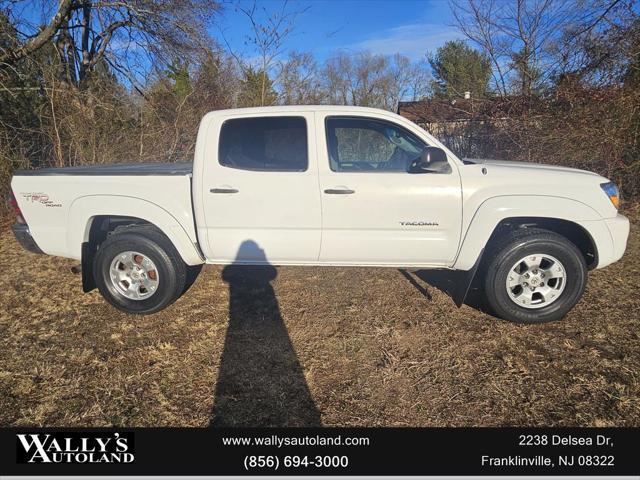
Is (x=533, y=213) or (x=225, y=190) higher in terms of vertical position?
(x=225, y=190)

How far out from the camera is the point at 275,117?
11.1 ft

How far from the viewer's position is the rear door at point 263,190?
3.24 metres

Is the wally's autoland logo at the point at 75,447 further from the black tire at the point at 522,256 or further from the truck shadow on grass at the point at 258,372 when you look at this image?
the black tire at the point at 522,256

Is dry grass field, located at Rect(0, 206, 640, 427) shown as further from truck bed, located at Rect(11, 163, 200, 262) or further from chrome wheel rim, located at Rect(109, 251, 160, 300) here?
truck bed, located at Rect(11, 163, 200, 262)

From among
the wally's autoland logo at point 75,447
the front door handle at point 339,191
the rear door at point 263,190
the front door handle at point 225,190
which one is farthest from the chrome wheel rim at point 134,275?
the front door handle at point 339,191

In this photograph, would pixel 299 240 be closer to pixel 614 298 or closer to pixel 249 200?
pixel 249 200

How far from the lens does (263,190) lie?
3.24 m

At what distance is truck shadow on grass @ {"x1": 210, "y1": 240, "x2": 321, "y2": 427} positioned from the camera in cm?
235

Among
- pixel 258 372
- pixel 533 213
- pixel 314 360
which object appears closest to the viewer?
pixel 258 372

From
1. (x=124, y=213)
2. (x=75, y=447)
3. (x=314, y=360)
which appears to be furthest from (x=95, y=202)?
(x=314, y=360)

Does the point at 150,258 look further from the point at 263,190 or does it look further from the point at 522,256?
the point at 522,256

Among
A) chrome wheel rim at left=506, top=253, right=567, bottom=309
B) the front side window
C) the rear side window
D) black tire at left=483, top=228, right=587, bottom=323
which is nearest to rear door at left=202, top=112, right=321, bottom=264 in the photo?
the rear side window

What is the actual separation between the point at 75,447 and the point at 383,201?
2.79 meters

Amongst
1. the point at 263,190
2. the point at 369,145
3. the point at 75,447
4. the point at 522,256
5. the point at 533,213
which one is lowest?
the point at 75,447
